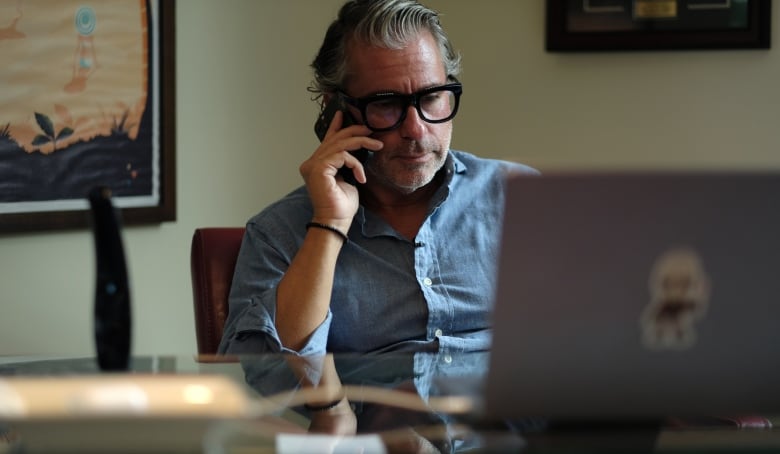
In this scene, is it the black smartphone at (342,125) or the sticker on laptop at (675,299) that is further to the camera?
the black smartphone at (342,125)

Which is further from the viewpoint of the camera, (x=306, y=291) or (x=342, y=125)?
(x=342, y=125)

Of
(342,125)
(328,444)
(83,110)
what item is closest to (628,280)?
(328,444)

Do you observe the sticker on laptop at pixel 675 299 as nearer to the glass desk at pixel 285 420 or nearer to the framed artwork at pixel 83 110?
the glass desk at pixel 285 420

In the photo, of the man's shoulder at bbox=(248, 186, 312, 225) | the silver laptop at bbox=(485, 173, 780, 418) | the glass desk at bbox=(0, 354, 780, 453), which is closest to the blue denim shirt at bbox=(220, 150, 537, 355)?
the man's shoulder at bbox=(248, 186, 312, 225)

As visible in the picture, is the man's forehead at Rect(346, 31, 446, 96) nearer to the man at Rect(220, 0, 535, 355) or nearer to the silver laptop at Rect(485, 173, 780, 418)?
→ the man at Rect(220, 0, 535, 355)

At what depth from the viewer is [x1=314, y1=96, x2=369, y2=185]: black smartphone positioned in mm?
2018

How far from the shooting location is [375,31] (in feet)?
6.72

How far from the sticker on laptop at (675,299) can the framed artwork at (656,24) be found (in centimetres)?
221

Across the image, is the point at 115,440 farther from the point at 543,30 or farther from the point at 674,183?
the point at 543,30

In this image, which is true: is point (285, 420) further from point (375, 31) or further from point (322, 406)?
point (375, 31)

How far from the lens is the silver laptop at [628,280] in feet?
3.23

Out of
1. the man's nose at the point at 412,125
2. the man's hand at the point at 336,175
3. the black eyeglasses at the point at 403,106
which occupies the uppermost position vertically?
the black eyeglasses at the point at 403,106

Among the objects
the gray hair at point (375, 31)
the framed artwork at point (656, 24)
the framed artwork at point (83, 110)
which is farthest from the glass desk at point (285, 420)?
the framed artwork at point (656, 24)

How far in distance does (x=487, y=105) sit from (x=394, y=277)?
129 cm
